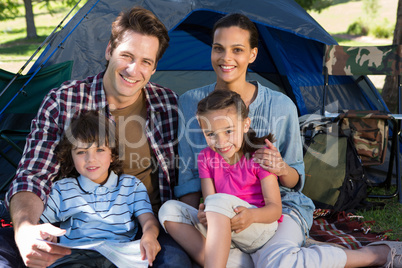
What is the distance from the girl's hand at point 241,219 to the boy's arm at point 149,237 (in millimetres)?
357

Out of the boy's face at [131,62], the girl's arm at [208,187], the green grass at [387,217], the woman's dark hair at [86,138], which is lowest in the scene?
the green grass at [387,217]

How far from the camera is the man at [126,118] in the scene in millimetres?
2207

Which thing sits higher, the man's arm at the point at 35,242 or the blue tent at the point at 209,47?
the blue tent at the point at 209,47

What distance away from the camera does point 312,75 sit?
14.4 feet

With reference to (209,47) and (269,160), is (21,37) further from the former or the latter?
(269,160)

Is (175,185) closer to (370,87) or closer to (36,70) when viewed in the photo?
(36,70)

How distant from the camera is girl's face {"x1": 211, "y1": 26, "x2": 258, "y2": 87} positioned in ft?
8.38

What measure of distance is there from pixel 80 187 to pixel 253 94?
1.08 meters

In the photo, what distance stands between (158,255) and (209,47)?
10.0ft

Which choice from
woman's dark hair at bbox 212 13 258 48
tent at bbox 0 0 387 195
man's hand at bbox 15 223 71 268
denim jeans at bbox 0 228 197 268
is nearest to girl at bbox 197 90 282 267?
denim jeans at bbox 0 228 197 268

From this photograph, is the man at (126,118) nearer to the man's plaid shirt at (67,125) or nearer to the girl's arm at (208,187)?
the man's plaid shirt at (67,125)

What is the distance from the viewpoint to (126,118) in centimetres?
256

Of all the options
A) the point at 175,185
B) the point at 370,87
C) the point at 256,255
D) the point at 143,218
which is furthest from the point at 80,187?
the point at 370,87

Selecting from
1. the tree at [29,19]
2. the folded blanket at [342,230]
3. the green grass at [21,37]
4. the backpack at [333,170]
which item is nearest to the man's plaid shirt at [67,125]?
the folded blanket at [342,230]
